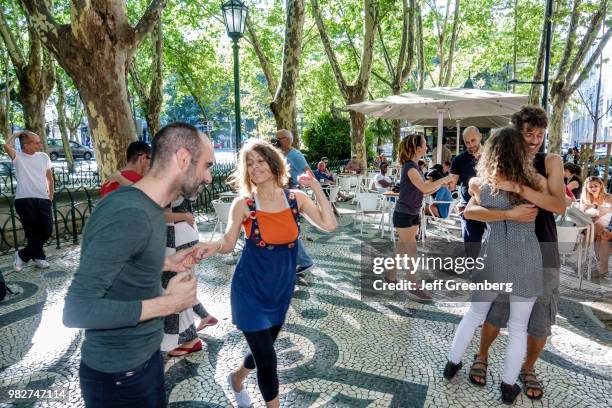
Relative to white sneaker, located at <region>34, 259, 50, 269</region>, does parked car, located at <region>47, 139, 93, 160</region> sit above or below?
above

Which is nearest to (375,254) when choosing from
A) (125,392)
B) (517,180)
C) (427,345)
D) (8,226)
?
(427,345)

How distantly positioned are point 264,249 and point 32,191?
4.76 meters

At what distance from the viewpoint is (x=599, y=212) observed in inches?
219

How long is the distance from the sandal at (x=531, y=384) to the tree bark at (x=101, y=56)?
516 cm

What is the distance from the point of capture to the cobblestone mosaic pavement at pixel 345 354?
2.91 metres

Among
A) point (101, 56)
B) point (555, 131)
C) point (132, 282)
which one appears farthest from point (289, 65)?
point (555, 131)

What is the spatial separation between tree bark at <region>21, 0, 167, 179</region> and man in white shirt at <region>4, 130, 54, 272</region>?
30.4 inches

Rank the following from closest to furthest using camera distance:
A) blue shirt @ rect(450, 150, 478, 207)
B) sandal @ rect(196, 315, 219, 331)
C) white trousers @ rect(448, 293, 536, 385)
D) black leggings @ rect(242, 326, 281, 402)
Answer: black leggings @ rect(242, 326, 281, 402)
white trousers @ rect(448, 293, 536, 385)
sandal @ rect(196, 315, 219, 331)
blue shirt @ rect(450, 150, 478, 207)

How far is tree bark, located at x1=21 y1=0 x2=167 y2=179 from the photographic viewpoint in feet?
17.3

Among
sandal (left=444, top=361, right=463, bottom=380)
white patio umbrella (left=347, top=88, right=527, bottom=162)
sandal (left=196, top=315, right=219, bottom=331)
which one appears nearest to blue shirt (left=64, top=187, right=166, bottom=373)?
sandal (left=444, top=361, right=463, bottom=380)

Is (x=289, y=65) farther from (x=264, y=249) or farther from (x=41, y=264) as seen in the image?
(x=264, y=249)

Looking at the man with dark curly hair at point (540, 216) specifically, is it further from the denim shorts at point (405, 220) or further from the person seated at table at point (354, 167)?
the person seated at table at point (354, 167)

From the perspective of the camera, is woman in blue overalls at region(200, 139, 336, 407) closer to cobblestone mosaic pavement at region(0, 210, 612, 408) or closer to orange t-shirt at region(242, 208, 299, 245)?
orange t-shirt at region(242, 208, 299, 245)

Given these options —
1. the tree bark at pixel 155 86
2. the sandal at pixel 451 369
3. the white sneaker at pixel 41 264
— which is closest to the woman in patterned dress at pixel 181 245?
the sandal at pixel 451 369
